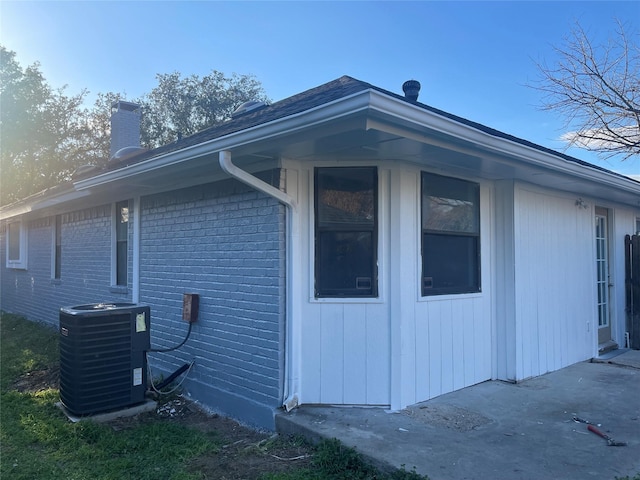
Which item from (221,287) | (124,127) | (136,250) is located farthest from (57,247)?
(221,287)

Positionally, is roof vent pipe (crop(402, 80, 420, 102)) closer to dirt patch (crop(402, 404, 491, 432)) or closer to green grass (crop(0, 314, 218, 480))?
dirt patch (crop(402, 404, 491, 432))

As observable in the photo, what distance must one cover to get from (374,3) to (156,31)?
15.6ft

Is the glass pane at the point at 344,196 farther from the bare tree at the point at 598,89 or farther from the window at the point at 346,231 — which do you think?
the bare tree at the point at 598,89

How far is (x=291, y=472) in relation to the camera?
3527mm

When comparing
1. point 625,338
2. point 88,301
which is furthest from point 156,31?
point 625,338

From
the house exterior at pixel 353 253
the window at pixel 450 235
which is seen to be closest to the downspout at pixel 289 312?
the house exterior at pixel 353 253

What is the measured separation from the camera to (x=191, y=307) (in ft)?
17.8

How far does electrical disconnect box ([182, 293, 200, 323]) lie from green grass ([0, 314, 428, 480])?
1.09 metres

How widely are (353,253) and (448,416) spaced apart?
170cm

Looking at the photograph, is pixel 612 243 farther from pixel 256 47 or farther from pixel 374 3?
pixel 256 47

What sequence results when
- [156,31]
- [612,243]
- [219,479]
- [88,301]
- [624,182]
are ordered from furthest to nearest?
1. [156,31]
2. [88,301]
3. [612,243]
4. [624,182]
5. [219,479]

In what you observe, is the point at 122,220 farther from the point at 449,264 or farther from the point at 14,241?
the point at 14,241

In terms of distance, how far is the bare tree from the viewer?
25.6ft

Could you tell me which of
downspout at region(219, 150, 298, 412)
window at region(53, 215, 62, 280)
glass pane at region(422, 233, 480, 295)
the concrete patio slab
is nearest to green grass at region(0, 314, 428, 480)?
the concrete patio slab
